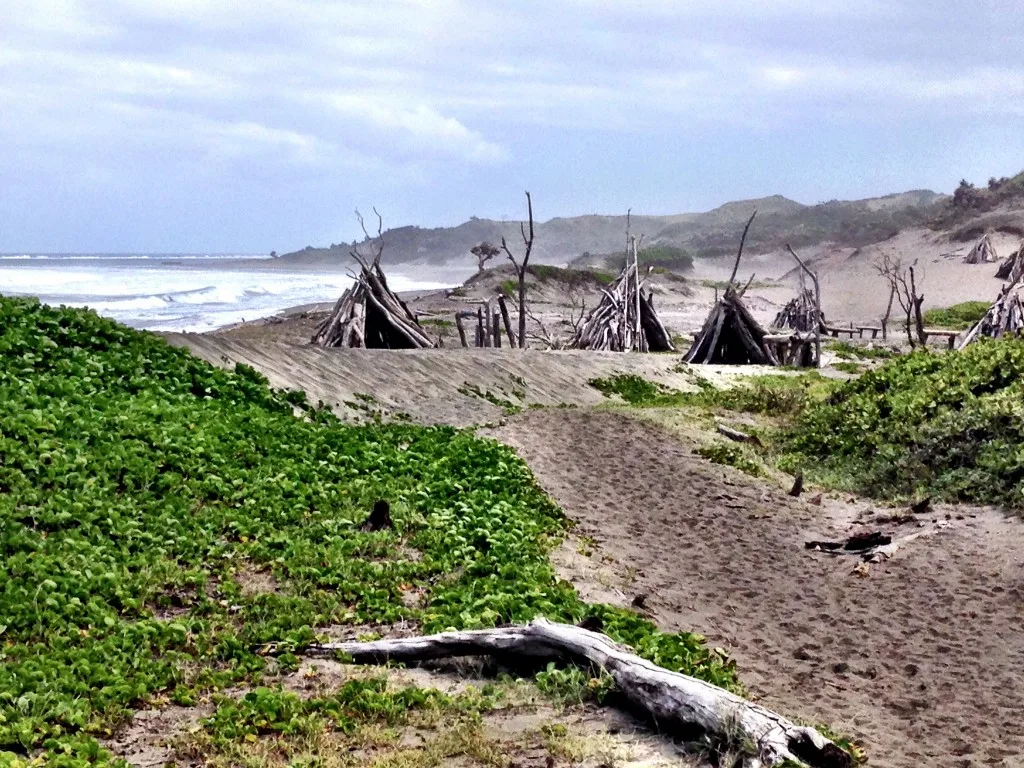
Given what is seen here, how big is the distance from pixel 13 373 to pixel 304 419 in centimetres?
398

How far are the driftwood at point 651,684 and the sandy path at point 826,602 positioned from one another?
778 millimetres

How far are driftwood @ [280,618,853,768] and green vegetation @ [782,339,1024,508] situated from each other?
701 cm

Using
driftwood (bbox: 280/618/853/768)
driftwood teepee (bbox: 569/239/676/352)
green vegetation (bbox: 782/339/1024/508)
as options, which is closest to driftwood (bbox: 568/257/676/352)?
driftwood teepee (bbox: 569/239/676/352)

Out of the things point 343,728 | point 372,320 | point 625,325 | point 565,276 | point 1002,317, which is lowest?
point 343,728

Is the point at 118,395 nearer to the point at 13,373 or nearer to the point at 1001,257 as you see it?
the point at 13,373

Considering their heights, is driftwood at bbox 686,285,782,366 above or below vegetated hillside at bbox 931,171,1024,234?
below

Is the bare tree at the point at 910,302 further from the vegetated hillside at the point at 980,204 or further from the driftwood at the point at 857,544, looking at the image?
the driftwood at the point at 857,544

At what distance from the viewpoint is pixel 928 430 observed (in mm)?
13523

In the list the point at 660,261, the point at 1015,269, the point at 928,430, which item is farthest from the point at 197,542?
the point at 660,261

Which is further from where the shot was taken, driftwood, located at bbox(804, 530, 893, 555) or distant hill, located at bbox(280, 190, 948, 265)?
distant hill, located at bbox(280, 190, 948, 265)

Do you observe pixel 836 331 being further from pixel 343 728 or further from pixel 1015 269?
pixel 343 728

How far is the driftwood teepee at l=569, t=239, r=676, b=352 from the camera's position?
28484 millimetres

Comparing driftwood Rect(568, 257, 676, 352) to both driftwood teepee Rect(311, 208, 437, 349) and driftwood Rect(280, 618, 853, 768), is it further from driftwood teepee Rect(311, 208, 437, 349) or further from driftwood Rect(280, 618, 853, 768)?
driftwood Rect(280, 618, 853, 768)

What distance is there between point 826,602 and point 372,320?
16.5 metres
